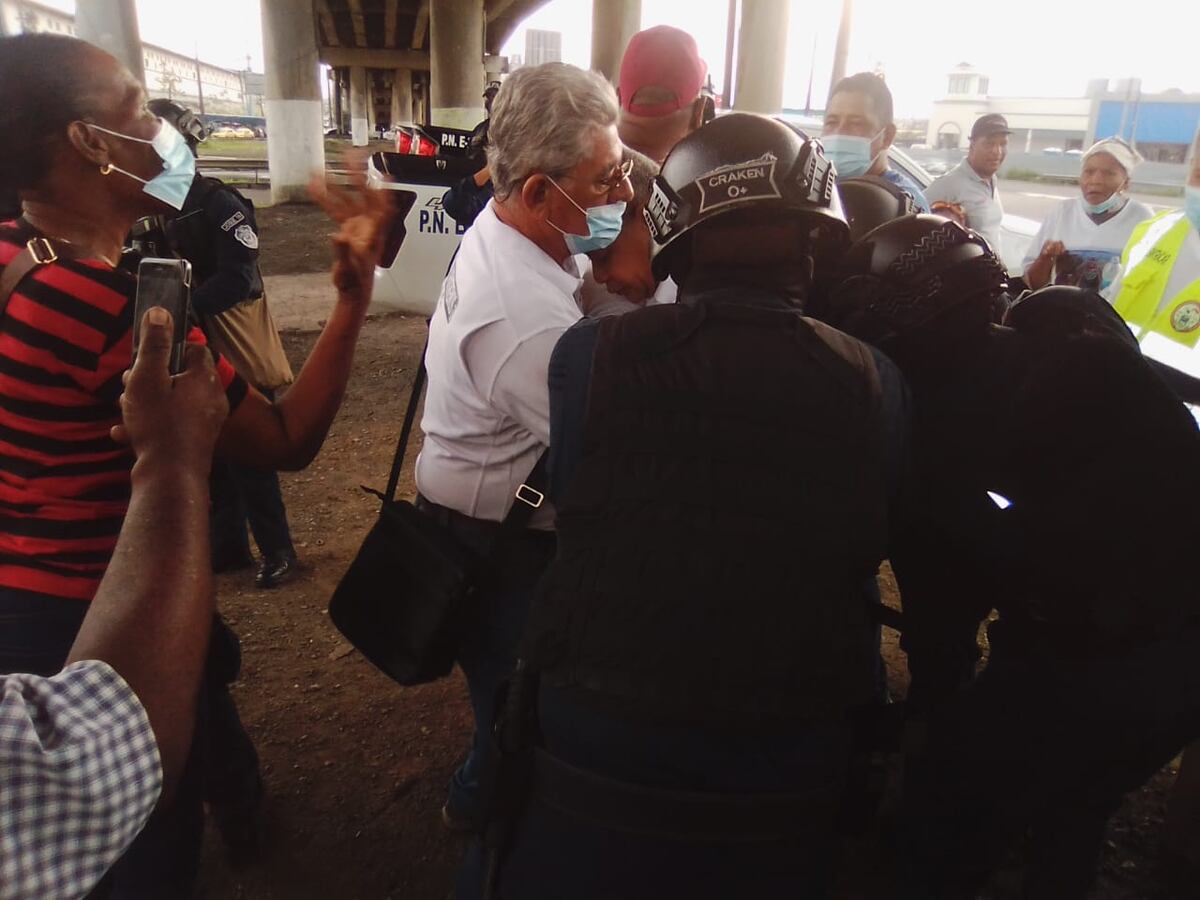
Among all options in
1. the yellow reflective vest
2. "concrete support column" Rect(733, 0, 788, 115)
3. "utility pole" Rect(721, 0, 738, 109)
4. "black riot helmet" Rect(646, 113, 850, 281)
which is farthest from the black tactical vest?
"concrete support column" Rect(733, 0, 788, 115)

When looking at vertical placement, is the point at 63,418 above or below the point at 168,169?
below

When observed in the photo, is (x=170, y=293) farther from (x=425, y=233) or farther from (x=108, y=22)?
(x=108, y=22)

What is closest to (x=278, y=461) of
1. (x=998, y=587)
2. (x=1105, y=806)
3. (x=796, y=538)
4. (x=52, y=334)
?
(x=52, y=334)

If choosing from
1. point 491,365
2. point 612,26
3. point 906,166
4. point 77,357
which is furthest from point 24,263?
point 612,26

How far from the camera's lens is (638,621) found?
117cm

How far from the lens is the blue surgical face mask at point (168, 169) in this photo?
1.73m

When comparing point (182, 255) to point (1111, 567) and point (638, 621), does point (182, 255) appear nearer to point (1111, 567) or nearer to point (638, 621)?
point (638, 621)

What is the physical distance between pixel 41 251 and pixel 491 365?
83cm

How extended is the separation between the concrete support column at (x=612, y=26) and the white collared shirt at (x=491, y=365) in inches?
568

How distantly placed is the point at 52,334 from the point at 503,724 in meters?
1.05

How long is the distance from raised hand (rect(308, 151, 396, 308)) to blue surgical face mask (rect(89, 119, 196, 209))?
30 cm

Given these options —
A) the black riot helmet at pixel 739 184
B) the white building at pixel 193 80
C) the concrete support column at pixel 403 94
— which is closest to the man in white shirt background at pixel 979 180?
the black riot helmet at pixel 739 184

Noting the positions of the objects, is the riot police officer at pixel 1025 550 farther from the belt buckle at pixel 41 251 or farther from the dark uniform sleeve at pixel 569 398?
the belt buckle at pixel 41 251

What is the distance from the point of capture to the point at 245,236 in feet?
11.9
